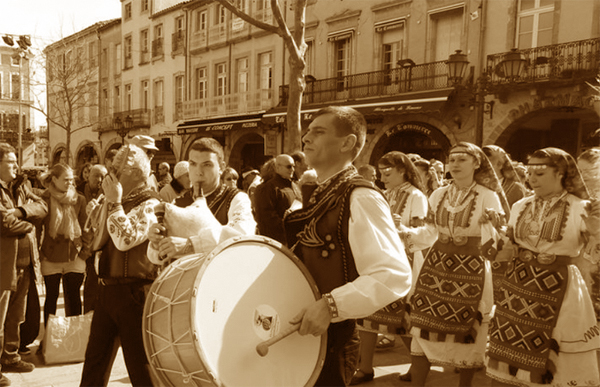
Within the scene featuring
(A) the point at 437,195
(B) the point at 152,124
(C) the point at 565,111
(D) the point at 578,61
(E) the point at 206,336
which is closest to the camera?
(E) the point at 206,336

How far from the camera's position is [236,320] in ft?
6.65

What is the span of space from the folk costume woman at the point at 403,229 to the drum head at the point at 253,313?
86.5 inches

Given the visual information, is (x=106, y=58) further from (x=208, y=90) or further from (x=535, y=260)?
(x=535, y=260)

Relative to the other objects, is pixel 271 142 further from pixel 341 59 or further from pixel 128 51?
pixel 128 51

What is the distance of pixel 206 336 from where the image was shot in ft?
6.40

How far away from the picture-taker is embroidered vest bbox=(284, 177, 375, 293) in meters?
2.16

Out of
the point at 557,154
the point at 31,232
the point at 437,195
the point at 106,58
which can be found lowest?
the point at 31,232

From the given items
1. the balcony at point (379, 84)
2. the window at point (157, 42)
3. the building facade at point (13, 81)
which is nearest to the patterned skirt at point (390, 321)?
the building facade at point (13, 81)

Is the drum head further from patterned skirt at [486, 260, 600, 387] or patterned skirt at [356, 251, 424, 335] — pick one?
patterned skirt at [356, 251, 424, 335]

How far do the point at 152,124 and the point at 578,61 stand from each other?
21373 millimetres

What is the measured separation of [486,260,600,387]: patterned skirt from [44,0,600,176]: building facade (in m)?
4.29

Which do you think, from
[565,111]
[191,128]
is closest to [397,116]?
[565,111]

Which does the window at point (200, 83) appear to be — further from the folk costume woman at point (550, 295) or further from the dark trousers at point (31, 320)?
the folk costume woman at point (550, 295)

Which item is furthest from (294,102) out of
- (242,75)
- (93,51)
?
(93,51)
